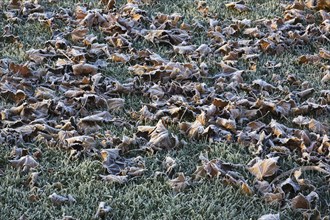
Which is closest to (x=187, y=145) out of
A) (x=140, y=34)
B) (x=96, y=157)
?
(x=96, y=157)

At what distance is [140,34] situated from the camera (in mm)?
5391

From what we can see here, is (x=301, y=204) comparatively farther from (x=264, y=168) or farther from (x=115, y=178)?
(x=115, y=178)

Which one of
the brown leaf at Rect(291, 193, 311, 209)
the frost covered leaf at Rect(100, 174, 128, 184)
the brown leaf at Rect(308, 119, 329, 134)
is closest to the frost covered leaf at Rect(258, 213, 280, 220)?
the brown leaf at Rect(291, 193, 311, 209)

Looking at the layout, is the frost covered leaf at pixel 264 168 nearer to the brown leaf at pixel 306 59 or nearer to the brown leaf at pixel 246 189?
the brown leaf at pixel 246 189

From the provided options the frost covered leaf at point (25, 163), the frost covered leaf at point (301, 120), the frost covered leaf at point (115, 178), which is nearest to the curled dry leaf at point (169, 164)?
the frost covered leaf at point (115, 178)

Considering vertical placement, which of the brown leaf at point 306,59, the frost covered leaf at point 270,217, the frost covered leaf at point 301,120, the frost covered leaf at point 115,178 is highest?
the frost covered leaf at point 115,178

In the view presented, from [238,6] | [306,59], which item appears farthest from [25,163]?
[238,6]

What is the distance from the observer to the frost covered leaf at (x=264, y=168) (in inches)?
140

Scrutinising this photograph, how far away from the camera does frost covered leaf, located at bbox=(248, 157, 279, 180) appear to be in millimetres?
3549

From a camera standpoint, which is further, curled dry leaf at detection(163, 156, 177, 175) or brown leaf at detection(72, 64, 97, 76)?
brown leaf at detection(72, 64, 97, 76)

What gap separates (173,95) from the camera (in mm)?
4465

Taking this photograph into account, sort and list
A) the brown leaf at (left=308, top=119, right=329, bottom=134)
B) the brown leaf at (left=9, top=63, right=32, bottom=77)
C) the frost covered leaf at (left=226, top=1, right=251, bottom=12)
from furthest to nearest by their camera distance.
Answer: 1. the frost covered leaf at (left=226, top=1, right=251, bottom=12)
2. the brown leaf at (left=9, top=63, right=32, bottom=77)
3. the brown leaf at (left=308, top=119, right=329, bottom=134)

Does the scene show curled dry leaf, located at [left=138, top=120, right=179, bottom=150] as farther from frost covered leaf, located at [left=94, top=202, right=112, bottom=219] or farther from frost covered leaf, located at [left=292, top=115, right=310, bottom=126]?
frost covered leaf, located at [left=292, top=115, right=310, bottom=126]

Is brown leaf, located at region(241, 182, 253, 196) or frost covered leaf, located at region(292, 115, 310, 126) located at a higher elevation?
brown leaf, located at region(241, 182, 253, 196)
